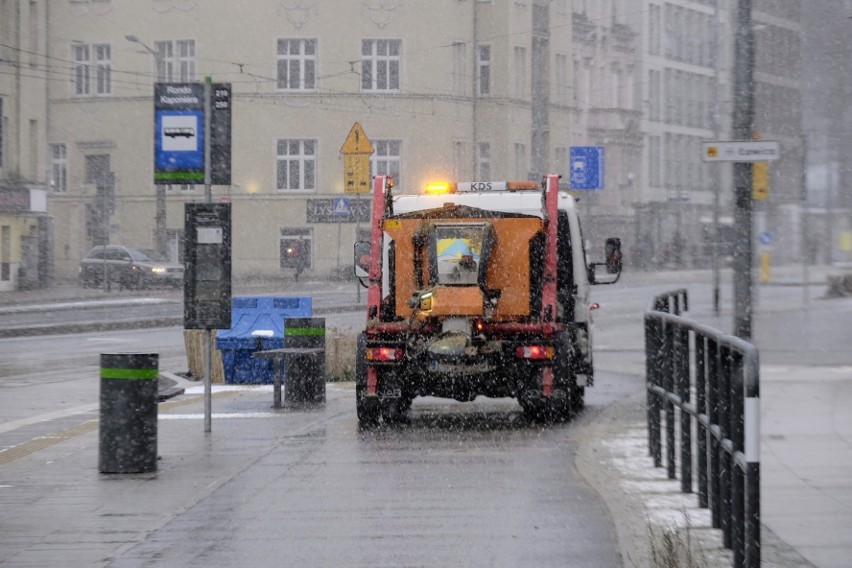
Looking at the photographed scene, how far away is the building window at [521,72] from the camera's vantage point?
6388cm

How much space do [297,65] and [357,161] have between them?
2705 centimetres

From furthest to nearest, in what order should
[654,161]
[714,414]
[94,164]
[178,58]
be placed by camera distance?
1. [654,161]
2. [94,164]
3. [178,58]
4. [714,414]

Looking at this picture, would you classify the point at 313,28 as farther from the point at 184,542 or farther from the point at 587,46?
the point at 184,542

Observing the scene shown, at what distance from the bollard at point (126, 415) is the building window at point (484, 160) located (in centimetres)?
5250

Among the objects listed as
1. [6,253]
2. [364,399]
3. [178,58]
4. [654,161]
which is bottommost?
[364,399]

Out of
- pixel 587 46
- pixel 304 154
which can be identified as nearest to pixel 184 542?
pixel 304 154

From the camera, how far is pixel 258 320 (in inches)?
746

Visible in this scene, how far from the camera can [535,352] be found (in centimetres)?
1381

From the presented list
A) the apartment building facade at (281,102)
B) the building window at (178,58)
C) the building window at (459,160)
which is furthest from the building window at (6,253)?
the building window at (459,160)

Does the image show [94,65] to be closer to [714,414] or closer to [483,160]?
[483,160]

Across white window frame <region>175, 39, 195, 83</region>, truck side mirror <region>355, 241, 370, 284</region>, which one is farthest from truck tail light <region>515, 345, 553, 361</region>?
white window frame <region>175, 39, 195, 83</region>

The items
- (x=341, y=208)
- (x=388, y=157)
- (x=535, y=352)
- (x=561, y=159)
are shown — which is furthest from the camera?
(x=561, y=159)

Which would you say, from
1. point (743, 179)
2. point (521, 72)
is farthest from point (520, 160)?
point (743, 179)

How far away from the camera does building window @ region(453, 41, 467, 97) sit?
6188 cm
